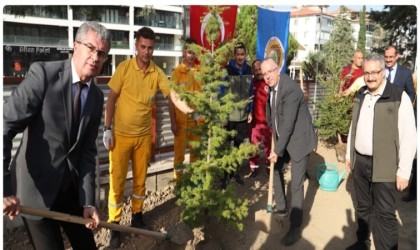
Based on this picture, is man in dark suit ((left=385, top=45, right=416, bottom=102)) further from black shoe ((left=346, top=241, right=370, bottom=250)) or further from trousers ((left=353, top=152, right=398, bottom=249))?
black shoe ((left=346, top=241, right=370, bottom=250))

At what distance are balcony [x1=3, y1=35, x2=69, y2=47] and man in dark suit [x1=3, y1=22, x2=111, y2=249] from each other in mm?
44269

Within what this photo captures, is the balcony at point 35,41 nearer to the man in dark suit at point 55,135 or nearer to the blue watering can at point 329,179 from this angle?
the blue watering can at point 329,179

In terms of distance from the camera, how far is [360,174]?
3.67 m

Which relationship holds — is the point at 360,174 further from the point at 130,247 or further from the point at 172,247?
the point at 130,247

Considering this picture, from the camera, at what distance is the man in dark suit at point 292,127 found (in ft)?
13.3

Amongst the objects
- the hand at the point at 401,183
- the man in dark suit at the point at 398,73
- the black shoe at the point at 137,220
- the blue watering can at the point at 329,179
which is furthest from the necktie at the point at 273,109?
the man in dark suit at the point at 398,73

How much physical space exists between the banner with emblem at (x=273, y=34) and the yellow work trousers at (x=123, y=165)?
2.75 m

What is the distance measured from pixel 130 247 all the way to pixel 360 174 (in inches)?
106

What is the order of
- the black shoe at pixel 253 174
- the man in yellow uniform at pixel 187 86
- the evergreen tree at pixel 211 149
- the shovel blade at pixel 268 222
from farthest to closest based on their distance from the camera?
1. the black shoe at pixel 253 174
2. the man in yellow uniform at pixel 187 86
3. the shovel blade at pixel 268 222
4. the evergreen tree at pixel 211 149

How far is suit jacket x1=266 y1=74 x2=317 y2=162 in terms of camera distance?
160 inches

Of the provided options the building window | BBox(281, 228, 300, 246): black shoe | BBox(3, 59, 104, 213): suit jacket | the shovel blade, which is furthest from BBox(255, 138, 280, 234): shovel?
the building window

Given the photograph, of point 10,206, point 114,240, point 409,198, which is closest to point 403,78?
point 409,198

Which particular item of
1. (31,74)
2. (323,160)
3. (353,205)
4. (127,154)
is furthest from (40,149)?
(323,160)

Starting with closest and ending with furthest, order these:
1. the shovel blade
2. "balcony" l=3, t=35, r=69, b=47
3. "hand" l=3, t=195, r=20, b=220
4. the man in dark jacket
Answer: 1. "hand" l=3, t=195, r=20, b=220
2. the shovel blade
3. the man in dark jacket
4. "balcony" l=3, t=35, r=69, b=47
